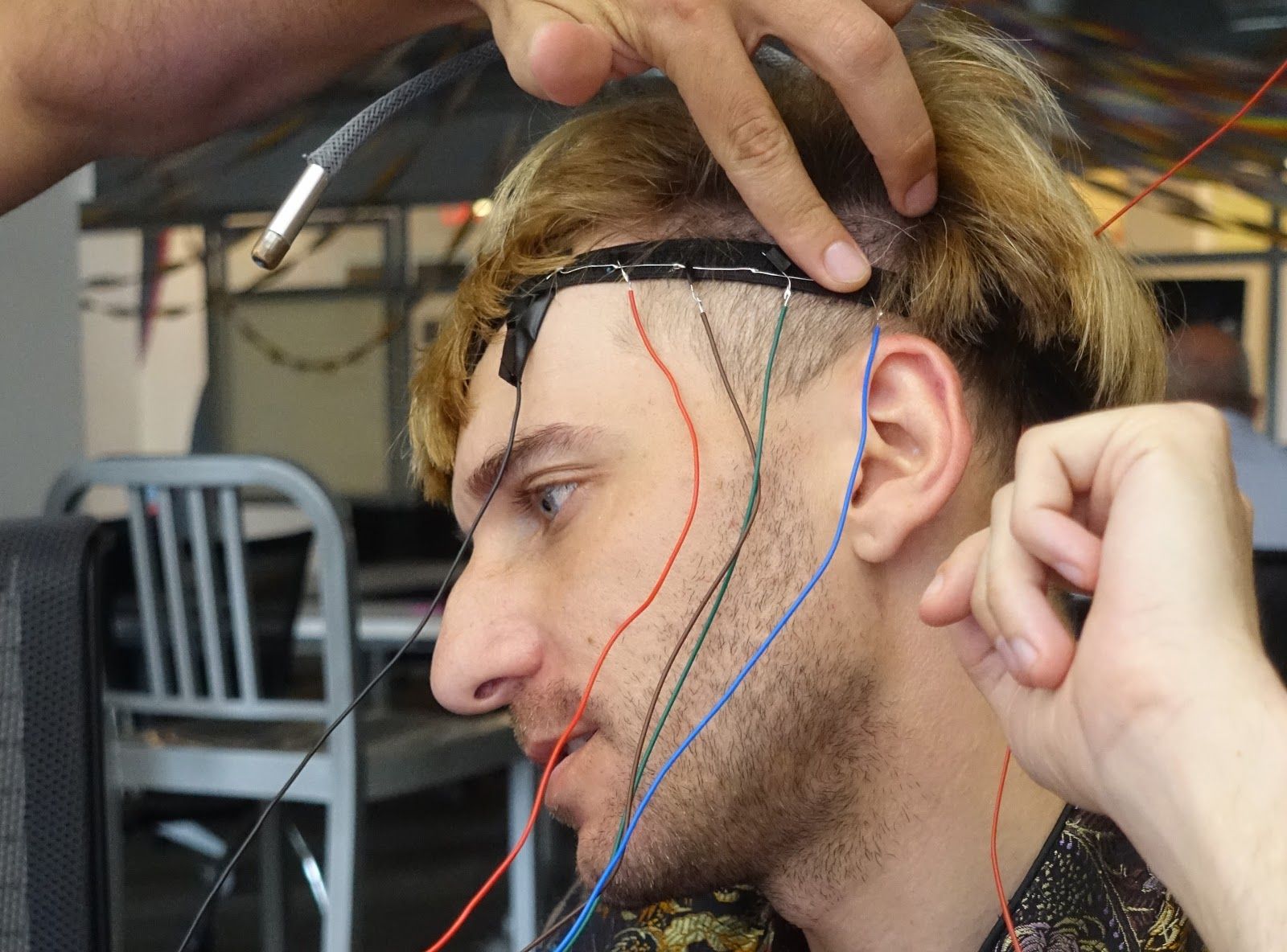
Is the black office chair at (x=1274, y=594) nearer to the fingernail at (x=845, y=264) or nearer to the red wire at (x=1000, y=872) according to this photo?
the red wire at (x=1000, y=872)

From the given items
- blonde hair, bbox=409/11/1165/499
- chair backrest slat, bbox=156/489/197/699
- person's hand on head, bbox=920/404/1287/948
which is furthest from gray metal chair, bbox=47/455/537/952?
person's hand on head, bbox=920/404/1287/948

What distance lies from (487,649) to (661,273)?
36 centimetres

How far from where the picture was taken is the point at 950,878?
3.33 feet

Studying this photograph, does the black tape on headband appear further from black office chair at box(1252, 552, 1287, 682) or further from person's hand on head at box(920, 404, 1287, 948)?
black office chair at box(1252, 552, 1287, 682)

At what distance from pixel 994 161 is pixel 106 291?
22.2 feet

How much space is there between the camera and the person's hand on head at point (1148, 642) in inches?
21.2

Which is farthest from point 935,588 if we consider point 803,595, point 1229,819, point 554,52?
point 554,52

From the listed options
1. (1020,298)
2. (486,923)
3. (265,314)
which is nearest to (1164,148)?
Answer: (486,923)

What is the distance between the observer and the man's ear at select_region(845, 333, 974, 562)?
0.97 metres

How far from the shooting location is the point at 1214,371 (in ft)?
11.9

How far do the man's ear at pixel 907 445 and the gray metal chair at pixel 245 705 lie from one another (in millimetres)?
1204

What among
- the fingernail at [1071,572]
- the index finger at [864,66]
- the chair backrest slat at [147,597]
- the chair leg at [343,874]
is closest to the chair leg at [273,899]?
the chair backrest slat at [147,597]

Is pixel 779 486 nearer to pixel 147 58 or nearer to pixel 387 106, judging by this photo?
pixel 387 106

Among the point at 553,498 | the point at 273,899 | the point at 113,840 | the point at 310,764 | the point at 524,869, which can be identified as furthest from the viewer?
the point at 273,899
